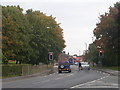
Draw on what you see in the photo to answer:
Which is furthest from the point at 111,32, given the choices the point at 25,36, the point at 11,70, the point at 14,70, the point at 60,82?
the point at 60,82

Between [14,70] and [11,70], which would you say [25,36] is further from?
[11,70]

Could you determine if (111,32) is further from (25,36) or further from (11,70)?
(11,70)

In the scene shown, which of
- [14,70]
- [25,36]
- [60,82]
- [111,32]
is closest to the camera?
[60,82]

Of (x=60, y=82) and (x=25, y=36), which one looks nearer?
(x=60, y=82)

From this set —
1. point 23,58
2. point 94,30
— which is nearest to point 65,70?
point 23,58

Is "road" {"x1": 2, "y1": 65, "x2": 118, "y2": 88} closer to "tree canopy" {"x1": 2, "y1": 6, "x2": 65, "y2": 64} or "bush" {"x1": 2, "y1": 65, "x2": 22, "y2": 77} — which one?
"bush" {"x1": 2, "y1": 65, "x2": 22, "y2": 77}

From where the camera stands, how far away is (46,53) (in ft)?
214

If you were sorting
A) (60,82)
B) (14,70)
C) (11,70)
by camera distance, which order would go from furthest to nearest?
(14,70) < (11,70) < (60,82)

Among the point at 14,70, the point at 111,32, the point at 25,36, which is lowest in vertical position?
the point at 14,70

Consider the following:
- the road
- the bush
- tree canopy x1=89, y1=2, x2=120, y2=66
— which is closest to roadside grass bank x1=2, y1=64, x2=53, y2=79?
the bush

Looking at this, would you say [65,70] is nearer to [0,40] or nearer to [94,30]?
[0,40]

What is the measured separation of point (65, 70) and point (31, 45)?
29.0 feet

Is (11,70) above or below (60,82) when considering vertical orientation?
above

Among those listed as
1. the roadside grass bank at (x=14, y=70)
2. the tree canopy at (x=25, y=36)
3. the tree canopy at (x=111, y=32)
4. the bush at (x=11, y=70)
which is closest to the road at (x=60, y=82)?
the bush at (x=11, y=70)
